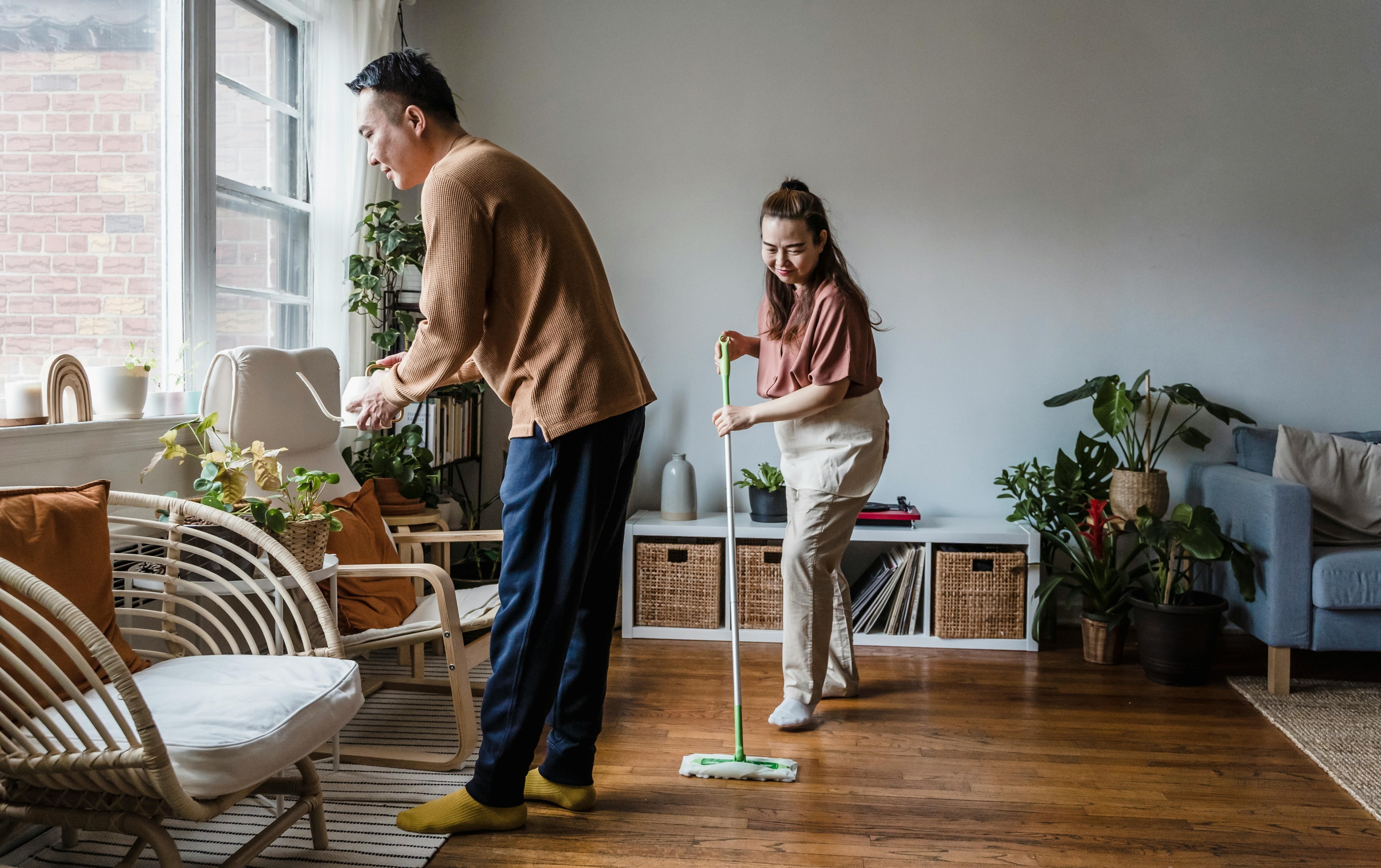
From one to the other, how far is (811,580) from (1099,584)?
129cm

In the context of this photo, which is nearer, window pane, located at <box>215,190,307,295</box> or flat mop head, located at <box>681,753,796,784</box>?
flat mop head, located at <box>681,753,796,784</box>

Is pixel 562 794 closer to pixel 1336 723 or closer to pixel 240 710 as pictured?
pixel 240 710

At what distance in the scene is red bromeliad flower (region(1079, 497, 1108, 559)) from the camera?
10.7ft

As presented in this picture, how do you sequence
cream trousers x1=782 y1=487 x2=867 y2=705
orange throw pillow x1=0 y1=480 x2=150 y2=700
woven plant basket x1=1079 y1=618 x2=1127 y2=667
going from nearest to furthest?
orange throw pillow x1=0 y1=480 x2=150 y2=700 < cream trousers x1=782 y1=487 x2=867 y2=705 < woven plant basket x1=1079 y1=618 x2=1127 y2=667

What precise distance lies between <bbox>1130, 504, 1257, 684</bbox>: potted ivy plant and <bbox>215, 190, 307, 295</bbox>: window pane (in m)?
2.93

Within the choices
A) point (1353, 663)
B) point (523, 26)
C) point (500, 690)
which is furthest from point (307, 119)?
point (1353, 663)

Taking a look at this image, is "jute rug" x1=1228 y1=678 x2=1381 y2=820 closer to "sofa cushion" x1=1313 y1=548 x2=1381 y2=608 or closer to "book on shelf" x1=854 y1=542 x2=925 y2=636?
"sofa cushion" x1=1313 y1=548 x2=1381 y2=608

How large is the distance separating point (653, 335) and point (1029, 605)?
173 centimetres

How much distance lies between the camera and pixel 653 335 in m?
3.86

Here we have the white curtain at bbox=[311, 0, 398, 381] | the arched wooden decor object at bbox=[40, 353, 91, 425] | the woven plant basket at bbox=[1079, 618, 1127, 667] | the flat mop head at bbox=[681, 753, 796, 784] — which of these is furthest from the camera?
the white curtain at bbox=[311, 0, 398, 381]

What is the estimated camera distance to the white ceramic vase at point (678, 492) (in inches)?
140

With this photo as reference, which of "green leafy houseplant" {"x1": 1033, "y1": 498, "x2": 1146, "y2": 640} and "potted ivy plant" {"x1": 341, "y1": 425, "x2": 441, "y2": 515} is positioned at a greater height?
"potted ivy plant" {"x1": 341, "y1": 425, "x2": 441, "y2": 515}

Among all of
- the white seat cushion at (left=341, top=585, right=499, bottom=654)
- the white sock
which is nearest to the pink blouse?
the white sock

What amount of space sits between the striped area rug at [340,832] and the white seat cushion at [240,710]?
33 centimetres
